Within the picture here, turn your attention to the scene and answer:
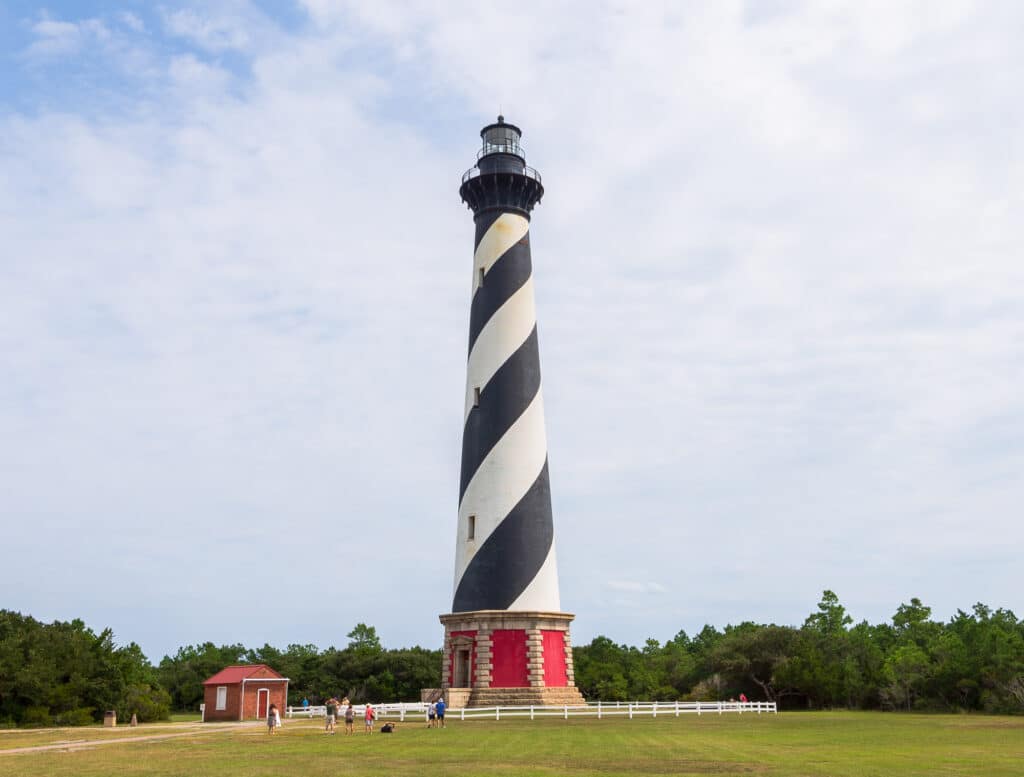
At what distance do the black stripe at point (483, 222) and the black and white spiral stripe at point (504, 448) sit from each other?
75 millimetres

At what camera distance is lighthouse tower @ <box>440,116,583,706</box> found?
118ft

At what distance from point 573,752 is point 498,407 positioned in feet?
68.5

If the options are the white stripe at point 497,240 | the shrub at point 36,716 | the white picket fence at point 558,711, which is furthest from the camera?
the white stripe at point 497,240

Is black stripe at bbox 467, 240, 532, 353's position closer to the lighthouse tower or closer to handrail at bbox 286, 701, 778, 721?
the lighthouse tower

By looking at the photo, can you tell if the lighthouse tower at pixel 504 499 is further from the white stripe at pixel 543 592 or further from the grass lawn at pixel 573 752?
the grass lawn at pixel 573 752

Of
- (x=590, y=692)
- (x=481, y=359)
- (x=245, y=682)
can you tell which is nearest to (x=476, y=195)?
(x=481, y=359)

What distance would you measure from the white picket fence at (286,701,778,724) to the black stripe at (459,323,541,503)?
884 cm

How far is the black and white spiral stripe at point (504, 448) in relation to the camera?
36844mm

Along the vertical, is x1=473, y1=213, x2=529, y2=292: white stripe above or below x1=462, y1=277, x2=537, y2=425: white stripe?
above

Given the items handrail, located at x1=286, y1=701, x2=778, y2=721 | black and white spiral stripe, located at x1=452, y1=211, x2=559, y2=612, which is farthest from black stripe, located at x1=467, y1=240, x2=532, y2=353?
handrail, located at x1=286, y1=701, x2=778, y2=721

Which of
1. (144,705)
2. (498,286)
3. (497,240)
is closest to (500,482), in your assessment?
(498,286)

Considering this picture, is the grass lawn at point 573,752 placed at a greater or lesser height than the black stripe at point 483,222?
lesser

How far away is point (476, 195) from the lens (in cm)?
4247

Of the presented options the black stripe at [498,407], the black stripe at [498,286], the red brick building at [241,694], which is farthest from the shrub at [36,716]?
the black stripe at [498,286]
